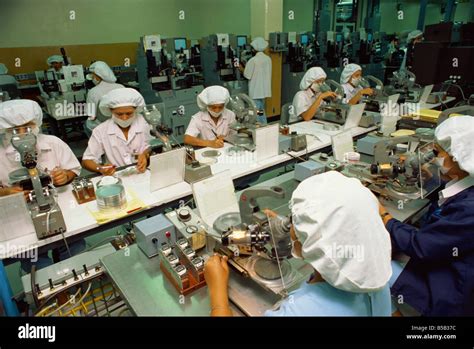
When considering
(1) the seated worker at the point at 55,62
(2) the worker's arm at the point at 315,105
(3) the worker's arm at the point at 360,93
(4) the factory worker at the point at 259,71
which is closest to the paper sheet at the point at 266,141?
(2) the worker's arm at the point at 315,105

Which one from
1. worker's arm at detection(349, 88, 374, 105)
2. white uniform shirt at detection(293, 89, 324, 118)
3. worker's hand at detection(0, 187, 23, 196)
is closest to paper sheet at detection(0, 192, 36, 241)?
worker's hand at detection(0, 187, 23, 196)

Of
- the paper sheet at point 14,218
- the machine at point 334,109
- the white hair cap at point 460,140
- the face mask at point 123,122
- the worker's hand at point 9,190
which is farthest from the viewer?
the machine at point 334,109

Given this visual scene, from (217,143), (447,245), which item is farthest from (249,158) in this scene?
(447,245)

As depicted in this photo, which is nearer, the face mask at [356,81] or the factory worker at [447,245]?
the factory worker at [447,245]

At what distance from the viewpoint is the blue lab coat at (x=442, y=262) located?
152 centimetres

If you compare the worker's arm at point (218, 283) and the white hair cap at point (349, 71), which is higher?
the white hair cap at point (349, 71)

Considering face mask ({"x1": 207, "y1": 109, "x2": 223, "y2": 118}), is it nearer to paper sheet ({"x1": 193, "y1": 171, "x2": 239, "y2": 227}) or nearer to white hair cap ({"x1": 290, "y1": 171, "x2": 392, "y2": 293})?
paper sheet ({"x1": 193, "y1": 171, "x2": 239, "y2": 227})

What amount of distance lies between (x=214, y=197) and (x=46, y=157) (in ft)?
5.20

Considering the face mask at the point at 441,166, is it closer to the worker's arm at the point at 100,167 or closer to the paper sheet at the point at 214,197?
the paper sheet at the point at 214,197

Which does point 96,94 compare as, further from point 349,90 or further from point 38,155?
point 349,90

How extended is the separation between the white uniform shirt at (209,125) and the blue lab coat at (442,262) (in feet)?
7.53

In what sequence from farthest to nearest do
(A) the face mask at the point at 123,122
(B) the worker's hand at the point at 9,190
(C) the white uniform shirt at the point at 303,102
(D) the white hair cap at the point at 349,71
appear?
(D) the white hair cap at the point at 349,71 < (C) the white uniform shirt at the point at 303,102 < (A) the face mask at the point at 123,122 < (B) the worker's hand at the point at 9,190

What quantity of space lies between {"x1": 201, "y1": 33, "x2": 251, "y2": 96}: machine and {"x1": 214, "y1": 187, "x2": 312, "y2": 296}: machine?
16.6ft

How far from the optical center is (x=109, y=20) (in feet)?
24.0
